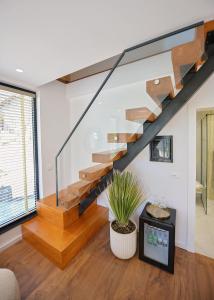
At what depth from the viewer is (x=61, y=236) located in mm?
2170

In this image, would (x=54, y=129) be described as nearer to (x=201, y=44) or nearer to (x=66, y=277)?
(x=66, y=277)

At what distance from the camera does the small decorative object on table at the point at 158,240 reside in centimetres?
181

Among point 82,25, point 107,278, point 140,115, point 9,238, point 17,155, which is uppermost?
point 82,25

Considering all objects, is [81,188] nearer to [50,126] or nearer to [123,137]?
[123,137]

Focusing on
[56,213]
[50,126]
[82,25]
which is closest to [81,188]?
[56,213]

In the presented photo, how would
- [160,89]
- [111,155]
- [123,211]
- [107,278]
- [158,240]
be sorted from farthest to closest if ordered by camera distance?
[111,155] < [123,211] < [158,240] < [107,278] < [160,89]

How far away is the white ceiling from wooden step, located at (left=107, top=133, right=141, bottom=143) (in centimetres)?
98

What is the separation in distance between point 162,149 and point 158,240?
4.10 feet

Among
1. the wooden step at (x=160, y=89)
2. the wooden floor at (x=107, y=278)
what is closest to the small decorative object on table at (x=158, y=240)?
the wooden floor at (x=107, y=278)

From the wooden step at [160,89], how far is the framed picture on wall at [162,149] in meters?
0.64

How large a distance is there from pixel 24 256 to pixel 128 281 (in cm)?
150

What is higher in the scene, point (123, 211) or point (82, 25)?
point (82, 25)

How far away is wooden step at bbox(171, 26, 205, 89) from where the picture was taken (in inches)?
54.5


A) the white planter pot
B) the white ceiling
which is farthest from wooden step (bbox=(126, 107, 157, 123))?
the white planter pot
